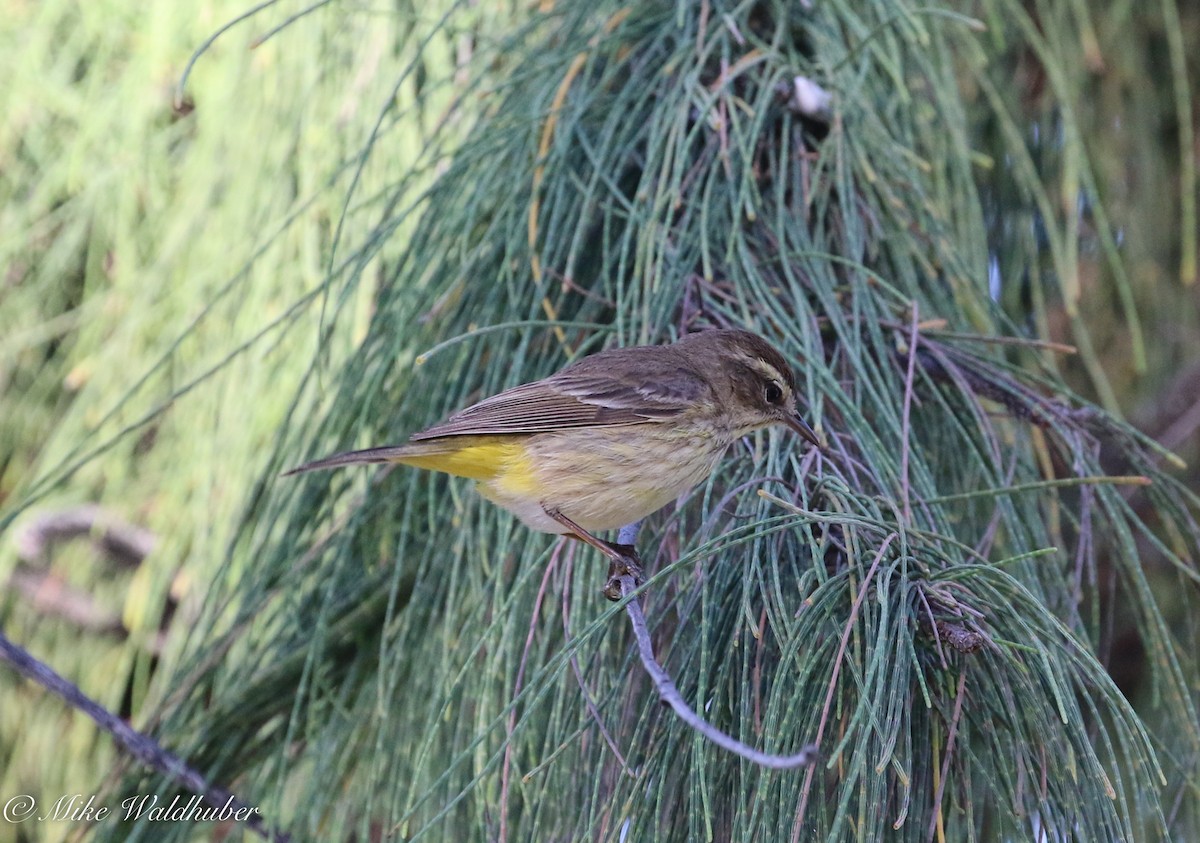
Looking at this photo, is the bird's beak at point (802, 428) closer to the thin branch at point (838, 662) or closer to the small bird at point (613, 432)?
the small bird at point (613, 432)

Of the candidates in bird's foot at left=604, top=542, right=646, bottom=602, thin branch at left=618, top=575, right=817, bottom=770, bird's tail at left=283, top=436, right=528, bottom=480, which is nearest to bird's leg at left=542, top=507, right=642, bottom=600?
bird's foot at left=604, top=542, right=646, bottom=602

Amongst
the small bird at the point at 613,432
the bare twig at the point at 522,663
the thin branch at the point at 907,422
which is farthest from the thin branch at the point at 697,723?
the small bird at the point at 613,432

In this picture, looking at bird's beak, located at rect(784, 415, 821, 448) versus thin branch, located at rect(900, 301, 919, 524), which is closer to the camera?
thin branch, located at rect(900, 301, 919, 524)

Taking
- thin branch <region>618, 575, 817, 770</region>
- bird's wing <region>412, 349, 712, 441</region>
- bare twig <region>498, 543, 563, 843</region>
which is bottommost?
bare twig <region>498, 543, 563, 843</region>

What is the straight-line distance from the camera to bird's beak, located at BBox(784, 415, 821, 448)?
1795mm

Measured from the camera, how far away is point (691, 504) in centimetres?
206

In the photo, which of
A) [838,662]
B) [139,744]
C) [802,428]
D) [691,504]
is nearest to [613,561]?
[691,504]

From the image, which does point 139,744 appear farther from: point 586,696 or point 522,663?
point 586,696

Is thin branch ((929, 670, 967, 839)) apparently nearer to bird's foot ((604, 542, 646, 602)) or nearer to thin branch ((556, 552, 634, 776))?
thin branch ((556, 552, 634, 776))

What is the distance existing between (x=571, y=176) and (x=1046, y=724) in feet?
3.89

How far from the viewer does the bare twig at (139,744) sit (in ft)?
5.84

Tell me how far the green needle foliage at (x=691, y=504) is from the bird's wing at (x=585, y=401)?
6cm

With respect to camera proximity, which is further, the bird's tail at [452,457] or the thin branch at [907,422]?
the bird's tail at [452,457]

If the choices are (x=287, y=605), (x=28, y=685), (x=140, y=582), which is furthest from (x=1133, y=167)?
(x=28, y=685)
